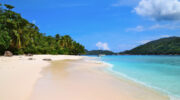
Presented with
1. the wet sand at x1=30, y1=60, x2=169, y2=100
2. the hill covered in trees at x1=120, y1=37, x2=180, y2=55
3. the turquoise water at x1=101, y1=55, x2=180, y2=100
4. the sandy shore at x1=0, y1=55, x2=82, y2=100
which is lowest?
the turquoise water at x1=101, y1=55, x2=180, y2=100

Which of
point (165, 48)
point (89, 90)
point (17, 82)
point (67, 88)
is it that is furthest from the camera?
point (165, 48)

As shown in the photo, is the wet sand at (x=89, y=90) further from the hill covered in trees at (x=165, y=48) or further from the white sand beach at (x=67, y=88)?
the hill covered in trees at (x=165, y=48)

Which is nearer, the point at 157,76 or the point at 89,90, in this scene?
the point at 89,90

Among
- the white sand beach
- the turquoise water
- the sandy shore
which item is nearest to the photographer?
the sandy shore

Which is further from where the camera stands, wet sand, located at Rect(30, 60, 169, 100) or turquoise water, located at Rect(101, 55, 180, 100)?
turquoise water, located at Rect(101, 55, 180, 100)

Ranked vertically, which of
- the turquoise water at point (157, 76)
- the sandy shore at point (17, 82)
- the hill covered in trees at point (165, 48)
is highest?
the hill covered in trees at point (165, 48)

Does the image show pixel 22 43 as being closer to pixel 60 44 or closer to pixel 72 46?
pixel 60 44

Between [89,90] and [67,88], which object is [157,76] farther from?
[67,88]

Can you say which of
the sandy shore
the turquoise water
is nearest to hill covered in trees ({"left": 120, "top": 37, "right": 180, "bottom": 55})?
Result: the turquoise water

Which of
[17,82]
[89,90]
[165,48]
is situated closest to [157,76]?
[89,90]

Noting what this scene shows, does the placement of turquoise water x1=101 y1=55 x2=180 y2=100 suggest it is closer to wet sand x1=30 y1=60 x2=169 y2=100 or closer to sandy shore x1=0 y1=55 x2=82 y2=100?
wet sand x1=30 y1=60 x2=169 y2=100

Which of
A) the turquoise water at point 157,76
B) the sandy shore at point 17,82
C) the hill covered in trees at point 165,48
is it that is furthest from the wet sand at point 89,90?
the hill covered in trees at point 165,48

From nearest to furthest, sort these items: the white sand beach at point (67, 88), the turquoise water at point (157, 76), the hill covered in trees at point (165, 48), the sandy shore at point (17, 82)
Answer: the sandy shore at point (17, 82) < the white sand beach at point (67, 88) < the turquoise water at point (157, 76) < the hill covered in trees at point (165, 48)

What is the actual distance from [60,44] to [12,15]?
113 feet
